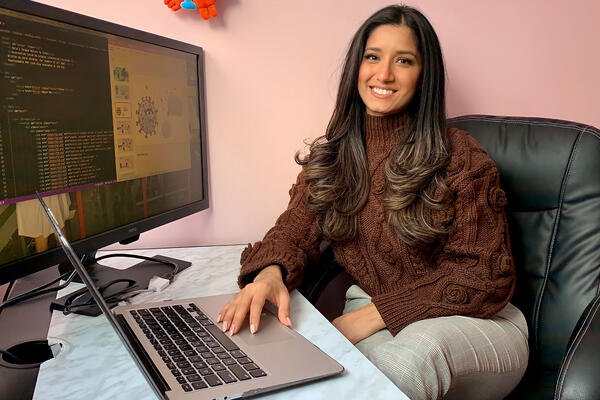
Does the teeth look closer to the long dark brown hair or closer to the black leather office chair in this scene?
the long dark brown hair

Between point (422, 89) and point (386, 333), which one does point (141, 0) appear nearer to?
point (422, 89)

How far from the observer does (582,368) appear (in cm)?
76

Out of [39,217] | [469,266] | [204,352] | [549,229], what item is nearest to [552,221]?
[549,229]

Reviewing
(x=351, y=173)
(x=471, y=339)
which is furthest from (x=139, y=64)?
(x=471, y=339)

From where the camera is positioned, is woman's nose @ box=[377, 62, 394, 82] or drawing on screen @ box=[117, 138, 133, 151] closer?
drawing on screen @ box=[117, 138, 133, 151]

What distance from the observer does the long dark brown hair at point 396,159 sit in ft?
3.84

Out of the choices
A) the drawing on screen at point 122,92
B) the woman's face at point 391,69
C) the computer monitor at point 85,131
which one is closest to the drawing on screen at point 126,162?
the computer monitor at point 85,131

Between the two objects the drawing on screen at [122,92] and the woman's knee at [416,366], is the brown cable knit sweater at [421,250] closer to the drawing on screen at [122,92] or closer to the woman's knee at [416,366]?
the woman's knee at [416,366]

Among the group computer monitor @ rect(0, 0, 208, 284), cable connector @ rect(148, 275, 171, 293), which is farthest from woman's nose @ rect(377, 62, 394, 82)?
cable connector @ rect(148, 275, 171, 293)

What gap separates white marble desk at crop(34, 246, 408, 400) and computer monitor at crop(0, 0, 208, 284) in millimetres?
137

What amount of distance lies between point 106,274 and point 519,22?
4.67ft

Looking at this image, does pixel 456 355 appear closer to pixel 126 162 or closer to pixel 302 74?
pixel 126 162

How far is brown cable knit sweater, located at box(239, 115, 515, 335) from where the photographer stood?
106 centimetres

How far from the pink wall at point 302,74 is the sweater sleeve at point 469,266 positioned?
553 millimetres
